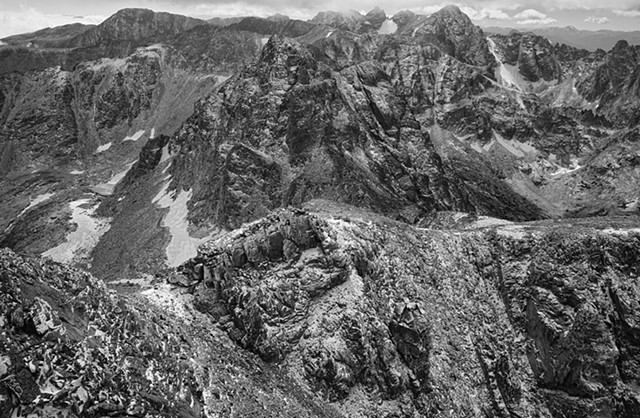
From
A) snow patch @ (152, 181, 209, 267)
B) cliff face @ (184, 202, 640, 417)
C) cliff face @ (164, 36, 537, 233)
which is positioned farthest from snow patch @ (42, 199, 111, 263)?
cliff face @ (184, 202, 640, 417)

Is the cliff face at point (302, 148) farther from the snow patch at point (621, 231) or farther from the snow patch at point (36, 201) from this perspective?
the snow patch at point (36, 201)

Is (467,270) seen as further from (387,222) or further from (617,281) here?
(617,281)

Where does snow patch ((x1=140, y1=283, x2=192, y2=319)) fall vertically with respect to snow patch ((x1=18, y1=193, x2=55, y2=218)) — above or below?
above

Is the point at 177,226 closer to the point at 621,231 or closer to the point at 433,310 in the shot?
the point at 433,310

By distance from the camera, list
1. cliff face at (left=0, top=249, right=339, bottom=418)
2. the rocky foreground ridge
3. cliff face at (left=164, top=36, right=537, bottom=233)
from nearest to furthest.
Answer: cliff face at (left=0, top=249, right=339, bottom=418) < the rocky foreground ridge < cliff face at (left=164, top=36, right=537, bottom=233)

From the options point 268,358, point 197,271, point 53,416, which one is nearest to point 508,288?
point 268,358

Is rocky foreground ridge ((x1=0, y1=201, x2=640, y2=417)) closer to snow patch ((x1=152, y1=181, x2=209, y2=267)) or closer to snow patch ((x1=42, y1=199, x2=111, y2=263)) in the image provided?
snow patch ((x1=152, y1=181, x2=209, y2=267))
